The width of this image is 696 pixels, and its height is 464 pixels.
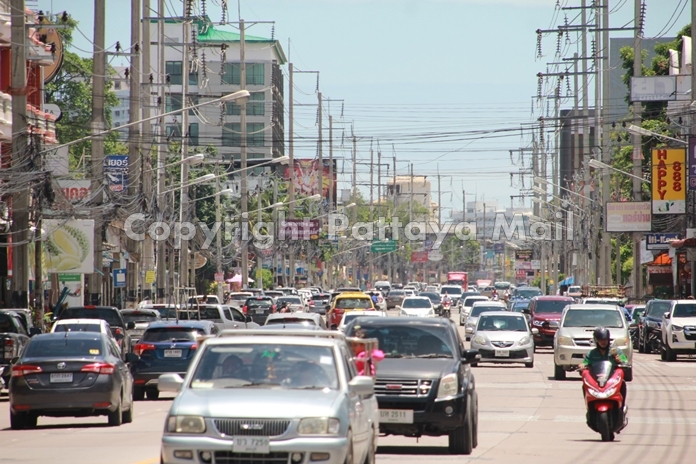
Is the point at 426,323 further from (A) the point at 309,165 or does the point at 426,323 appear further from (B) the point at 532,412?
(A) the point at 309,165

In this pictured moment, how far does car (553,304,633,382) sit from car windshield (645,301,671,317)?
10.8 meters

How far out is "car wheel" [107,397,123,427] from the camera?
803 inches

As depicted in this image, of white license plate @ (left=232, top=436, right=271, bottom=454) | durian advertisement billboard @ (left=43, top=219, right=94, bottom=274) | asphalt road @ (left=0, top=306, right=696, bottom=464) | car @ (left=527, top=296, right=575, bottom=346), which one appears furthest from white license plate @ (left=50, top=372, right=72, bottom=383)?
car @ (left=527, top=296, right=575, bottom=346)

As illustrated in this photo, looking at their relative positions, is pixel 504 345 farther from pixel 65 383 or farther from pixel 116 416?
pixel 65 383

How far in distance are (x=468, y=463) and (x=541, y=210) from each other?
153489 mm

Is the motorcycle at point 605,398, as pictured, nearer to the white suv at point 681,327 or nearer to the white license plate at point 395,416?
the white license plate at point 395,416

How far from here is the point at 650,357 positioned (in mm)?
44500

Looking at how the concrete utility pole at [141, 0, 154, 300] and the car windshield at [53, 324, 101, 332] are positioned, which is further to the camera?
the concrete utility pole at [141, 0, 154, 300]

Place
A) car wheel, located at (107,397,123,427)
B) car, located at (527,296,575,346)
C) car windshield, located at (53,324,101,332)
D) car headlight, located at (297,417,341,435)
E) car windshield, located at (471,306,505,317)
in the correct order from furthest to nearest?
car windshield, located at (471,306,505,317)
car, located at (527,296,575,346)
car windshield, located at (53,324,101,332)
car wheel, located at (107,397,123,427)
car headlight, located at (297,417,341,435)

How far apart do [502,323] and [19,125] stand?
48.7 feet

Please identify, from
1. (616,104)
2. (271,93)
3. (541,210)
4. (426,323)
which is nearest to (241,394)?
(426,323)

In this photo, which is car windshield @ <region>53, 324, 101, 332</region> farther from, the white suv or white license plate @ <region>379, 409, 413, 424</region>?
the white suv

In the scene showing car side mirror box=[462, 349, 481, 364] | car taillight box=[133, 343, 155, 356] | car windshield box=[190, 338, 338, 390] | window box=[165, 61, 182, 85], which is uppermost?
window box=[165, 61, 182, 85]

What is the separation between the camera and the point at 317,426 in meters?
11.0
